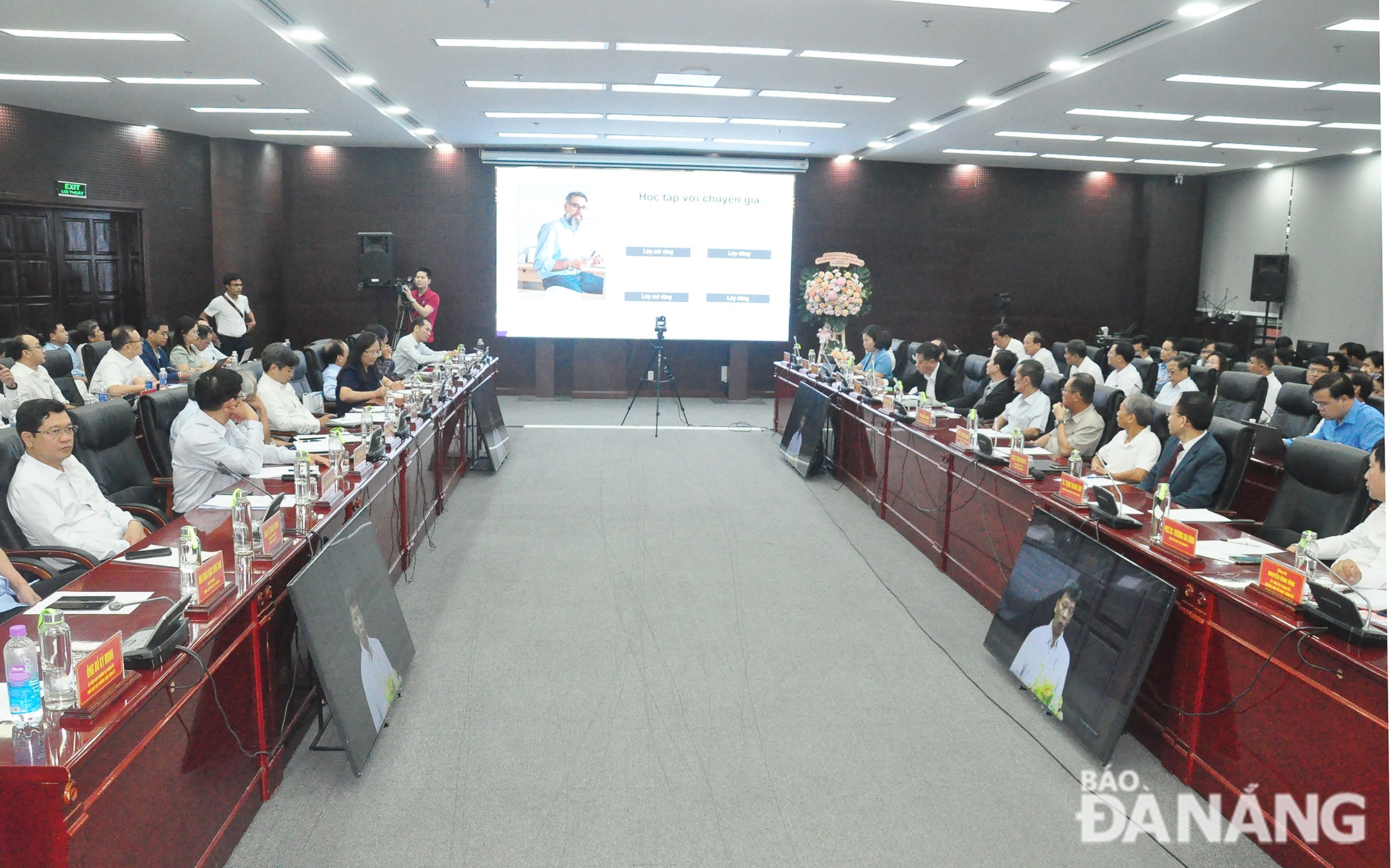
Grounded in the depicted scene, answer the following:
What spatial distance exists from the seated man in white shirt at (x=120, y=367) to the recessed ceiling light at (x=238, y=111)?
260 cm

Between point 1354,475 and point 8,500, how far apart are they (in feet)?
15.8

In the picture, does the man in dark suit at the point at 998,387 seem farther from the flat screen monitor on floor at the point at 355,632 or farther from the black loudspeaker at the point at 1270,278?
the black loudspeaker at the point at 1270,278

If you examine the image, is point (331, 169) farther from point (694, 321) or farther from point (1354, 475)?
point (1354, 475)

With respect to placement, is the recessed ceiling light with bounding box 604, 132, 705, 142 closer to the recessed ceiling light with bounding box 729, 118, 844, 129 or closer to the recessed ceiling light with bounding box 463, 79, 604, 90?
the recessed ceiling light with bounding box 729, 118, 844, 129

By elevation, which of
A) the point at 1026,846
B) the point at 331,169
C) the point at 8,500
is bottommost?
the point at 1026,846

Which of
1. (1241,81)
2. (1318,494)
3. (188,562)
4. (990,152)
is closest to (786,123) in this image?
(990,152)

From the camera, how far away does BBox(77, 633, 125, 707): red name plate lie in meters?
1.82

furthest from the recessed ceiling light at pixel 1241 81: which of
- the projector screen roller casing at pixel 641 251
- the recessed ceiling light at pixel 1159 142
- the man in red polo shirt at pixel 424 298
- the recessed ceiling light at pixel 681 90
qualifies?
the man in red polo shirt at pixel 424 298

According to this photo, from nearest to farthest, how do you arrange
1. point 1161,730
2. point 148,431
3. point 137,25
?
point 1161,730, point 148,431, point 137,25

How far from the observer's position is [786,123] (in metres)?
9.05

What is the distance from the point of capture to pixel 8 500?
319cm

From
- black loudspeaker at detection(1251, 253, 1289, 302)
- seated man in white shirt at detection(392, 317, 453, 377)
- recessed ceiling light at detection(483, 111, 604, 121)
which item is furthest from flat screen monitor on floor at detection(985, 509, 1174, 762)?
black loudspeaker at detection(1251, 253, 1289, 302)

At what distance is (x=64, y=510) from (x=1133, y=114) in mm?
8022

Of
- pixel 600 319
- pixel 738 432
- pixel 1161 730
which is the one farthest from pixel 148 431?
pixel 600 319
